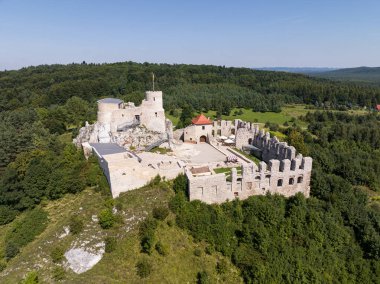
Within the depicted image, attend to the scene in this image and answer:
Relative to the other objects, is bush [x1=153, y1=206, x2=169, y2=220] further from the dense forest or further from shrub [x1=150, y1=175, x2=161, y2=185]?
shrub [x1=150, y1=175, x2=161, y2=185]

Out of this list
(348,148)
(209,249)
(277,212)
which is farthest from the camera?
(348,148)

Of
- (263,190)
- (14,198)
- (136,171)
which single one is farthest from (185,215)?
(14,198)

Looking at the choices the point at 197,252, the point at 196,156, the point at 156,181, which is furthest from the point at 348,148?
the point at 197,252

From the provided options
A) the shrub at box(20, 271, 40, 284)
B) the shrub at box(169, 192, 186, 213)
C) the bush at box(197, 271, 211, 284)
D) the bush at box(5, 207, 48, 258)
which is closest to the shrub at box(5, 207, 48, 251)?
the bush at box(5, 207, 48, 258)

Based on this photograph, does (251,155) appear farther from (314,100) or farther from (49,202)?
(314,100)

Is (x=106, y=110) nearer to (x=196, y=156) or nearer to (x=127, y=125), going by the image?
(x=127, y=125)

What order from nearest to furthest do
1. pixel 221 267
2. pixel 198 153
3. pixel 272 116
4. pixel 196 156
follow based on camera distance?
pixel 221 267
pixel 196 156
pixel 198 153
pixel 272 116
